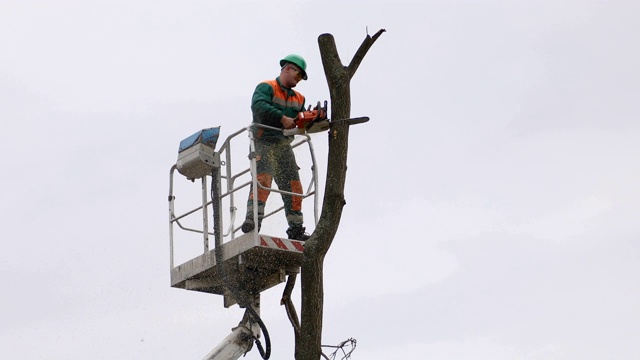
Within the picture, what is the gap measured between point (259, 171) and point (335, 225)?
1694 mm

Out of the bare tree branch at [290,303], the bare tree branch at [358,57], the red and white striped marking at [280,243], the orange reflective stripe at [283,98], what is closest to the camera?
the bare tree branch at [358,57]

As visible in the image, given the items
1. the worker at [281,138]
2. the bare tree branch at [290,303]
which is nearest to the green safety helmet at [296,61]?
the worker at [281,138]

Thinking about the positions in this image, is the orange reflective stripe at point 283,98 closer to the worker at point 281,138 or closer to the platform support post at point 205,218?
the worker at point 281,138

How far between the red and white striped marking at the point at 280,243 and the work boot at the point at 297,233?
0.24 metres

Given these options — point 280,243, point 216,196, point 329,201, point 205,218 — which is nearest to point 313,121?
point 329,201

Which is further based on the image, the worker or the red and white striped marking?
the worker

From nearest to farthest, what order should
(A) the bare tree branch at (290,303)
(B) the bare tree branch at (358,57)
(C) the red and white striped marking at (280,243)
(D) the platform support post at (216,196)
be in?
(B) the bare tree branch at (358,57) → (A) the bare tree branch at (290,303) → (C) the red and white striped marking at (280,243) → (D) the platform support post at (216,196)

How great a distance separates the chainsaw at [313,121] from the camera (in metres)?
9.37

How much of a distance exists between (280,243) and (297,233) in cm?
49

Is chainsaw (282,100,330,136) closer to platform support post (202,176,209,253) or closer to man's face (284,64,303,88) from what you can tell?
man's face (284,64,303,88)

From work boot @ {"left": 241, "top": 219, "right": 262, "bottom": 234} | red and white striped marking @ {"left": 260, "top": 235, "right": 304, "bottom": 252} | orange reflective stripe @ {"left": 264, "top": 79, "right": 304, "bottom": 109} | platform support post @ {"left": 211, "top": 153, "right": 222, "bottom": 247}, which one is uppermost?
orange reflective stripe @ {"left": 264, "top": 79, "right": 304, "bottom": 109}

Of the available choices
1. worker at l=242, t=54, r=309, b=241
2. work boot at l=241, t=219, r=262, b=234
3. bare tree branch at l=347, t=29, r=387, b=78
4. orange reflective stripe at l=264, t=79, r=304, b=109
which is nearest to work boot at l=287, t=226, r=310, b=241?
worker at l=242, t=54, r=309, b=241

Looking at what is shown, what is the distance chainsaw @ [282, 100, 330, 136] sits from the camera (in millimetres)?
9367

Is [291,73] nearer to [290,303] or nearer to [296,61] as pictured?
[296,61]
